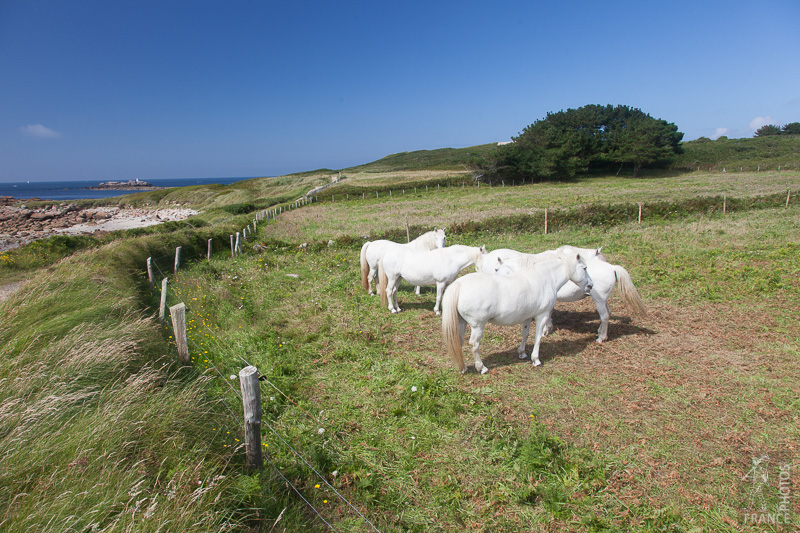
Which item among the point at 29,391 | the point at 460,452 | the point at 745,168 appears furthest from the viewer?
the point at 745,168

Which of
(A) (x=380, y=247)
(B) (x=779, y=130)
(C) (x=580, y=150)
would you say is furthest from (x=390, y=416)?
(B) (x=779, y=130)

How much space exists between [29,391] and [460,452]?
15.0 ft

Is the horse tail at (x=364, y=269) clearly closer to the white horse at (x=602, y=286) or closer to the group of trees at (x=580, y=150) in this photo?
the white horse at (x=602, y=286)

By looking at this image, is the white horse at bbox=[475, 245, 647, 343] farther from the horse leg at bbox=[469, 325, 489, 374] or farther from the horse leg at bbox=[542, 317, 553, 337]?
the horse leg at bbox=[469, 325, 489, 374]

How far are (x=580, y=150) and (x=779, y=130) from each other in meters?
68.2

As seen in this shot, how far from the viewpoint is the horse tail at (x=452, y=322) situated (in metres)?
5.96

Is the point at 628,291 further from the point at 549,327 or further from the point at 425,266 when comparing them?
the point at 425,266

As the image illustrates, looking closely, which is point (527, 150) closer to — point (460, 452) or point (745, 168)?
point (745, 168)

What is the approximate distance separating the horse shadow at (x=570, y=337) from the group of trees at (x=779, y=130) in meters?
105

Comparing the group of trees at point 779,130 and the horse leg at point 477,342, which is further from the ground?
the group of trees at point 779,130

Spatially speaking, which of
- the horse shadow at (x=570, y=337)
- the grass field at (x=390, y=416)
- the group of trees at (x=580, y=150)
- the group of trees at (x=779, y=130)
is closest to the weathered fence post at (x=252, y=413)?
the grass field at (x=390, y=416)

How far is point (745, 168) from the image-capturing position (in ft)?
153

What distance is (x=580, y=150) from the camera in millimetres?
49844

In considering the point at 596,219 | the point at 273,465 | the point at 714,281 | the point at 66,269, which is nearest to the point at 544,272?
the point at 273,465
